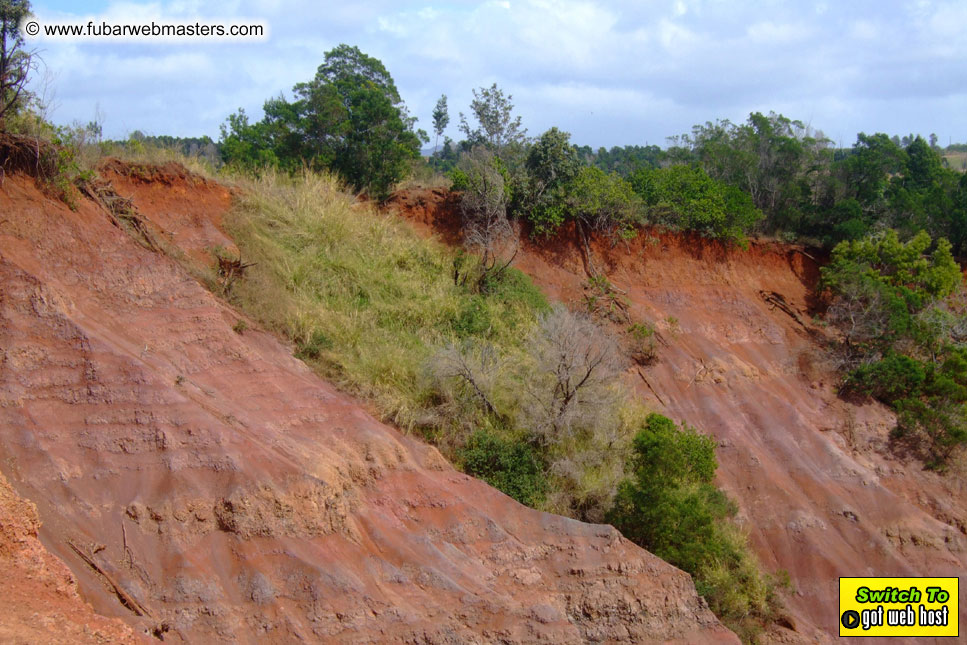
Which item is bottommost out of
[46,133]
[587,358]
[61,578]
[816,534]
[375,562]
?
[816,534]

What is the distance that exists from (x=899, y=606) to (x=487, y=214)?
1350 cm

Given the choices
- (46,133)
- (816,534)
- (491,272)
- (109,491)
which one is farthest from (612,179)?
(109,491)

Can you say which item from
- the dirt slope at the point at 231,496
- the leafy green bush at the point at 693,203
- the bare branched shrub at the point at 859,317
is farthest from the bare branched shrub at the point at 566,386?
the bare branched shrub at the point at 859,317

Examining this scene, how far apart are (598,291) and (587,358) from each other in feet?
19.8

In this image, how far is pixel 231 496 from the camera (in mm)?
9570

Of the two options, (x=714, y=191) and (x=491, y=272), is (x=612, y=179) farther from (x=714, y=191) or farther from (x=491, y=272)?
(x=491, y=272)

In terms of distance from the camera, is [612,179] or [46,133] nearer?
[46,133]

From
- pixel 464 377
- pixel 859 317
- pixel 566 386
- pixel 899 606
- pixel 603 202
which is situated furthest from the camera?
pixel 603 202

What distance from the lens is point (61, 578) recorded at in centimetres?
745

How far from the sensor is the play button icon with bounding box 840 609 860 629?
53.3 ft

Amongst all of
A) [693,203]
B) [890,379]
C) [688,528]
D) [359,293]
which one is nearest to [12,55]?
[359,293]

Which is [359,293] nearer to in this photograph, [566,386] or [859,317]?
[566,386]

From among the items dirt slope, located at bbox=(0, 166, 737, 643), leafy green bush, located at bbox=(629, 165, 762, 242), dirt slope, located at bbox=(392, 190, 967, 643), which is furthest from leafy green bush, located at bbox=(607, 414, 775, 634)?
leafy green bush, located at bbox=(629, 165, 762, 242)

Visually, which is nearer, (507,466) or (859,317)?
(507,466)
